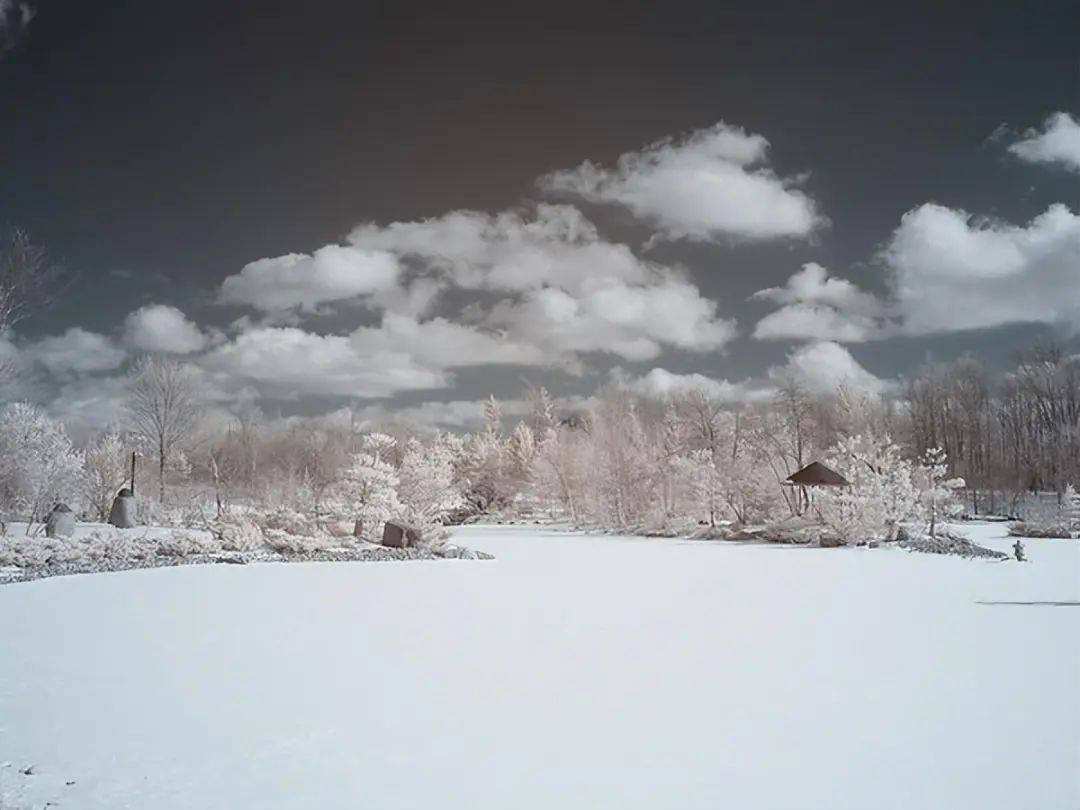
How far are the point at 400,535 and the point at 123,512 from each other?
28.0ft

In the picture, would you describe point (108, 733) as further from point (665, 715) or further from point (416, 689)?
point (665, 715)

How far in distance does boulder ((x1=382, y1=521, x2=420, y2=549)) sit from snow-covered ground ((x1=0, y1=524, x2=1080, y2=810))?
297 inches

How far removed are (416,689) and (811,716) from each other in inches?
85.6

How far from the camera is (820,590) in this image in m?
9.41

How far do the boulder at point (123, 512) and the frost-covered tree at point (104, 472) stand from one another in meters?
4.30

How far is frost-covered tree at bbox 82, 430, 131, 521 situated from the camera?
24922mm

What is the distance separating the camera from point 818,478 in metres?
22.0

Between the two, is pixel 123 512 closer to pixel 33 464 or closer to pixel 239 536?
pixel 33 464

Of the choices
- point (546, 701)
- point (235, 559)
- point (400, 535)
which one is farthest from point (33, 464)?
point (546, 701)

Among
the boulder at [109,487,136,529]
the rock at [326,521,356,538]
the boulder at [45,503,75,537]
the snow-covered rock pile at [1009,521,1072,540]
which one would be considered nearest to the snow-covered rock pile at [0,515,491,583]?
the rock at [326,521,356,538]

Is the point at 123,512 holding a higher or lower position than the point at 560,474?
lower

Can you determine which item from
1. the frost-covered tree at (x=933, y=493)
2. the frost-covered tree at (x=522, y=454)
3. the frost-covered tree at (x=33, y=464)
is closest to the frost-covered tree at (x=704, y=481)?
the frost-covered tree at (x=933, y=493)

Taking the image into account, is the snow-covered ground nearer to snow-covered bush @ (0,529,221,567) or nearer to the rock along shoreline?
the rock along shoreline

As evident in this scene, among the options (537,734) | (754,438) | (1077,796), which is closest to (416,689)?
(537,734)
